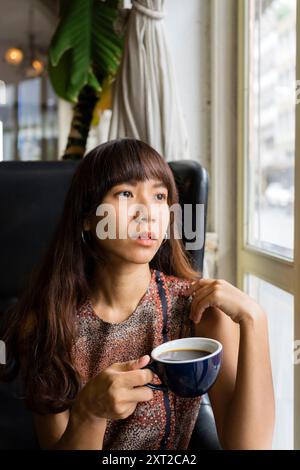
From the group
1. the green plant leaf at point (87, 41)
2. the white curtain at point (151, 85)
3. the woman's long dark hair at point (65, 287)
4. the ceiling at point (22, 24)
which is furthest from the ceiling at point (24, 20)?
the woman's long dark hair at point (65, 287)

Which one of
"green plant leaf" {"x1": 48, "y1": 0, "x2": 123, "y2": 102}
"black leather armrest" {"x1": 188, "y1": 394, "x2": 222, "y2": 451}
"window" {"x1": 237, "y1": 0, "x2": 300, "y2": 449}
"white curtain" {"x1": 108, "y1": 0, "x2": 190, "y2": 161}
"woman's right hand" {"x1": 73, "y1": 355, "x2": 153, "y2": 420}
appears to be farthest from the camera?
"green plant leaf" {"x1": 48, "y1": 0, "x2": 123, "y2": 102}

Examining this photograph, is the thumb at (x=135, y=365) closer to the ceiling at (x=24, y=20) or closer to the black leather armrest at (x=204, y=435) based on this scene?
the black leather armrest at (x=204, y=435)

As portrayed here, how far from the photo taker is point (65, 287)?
595mm

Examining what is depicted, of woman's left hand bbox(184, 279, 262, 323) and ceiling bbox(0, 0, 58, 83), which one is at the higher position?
ceiling bbox(0, 0, 58, 83)

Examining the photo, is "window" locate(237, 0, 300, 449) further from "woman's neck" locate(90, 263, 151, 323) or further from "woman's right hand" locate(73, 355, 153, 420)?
"woman's right hand" locate(73, 355, 153, 420)

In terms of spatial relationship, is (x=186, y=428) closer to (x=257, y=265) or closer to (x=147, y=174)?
(x=147, y=174)

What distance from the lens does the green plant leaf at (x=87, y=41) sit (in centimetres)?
132

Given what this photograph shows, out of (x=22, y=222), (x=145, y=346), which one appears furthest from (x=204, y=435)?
(x=22, y=222)

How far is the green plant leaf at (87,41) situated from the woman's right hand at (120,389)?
1.07 m

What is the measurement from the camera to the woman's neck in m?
0.59

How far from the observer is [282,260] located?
924 mm

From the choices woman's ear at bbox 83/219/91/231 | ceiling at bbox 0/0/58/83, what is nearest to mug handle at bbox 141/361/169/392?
woman's ear at bbox 83/219/91/231

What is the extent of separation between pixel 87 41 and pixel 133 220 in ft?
3.20

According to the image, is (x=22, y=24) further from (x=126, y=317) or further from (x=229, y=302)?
(x=229, y=302)
